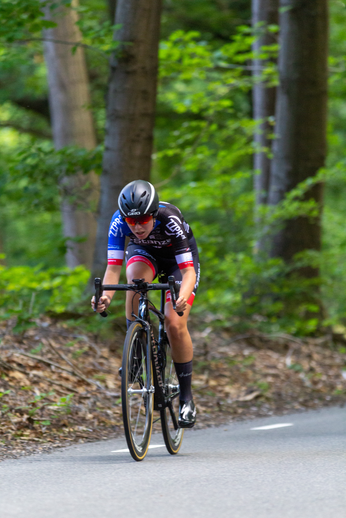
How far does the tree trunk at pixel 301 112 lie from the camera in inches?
535

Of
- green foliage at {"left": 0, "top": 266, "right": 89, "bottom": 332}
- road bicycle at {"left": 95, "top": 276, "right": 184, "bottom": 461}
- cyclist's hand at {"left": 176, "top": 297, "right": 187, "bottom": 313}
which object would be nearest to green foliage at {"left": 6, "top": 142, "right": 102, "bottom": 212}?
green foliage at {"left": 0, "top": 266, "right": 89, "bottom": 332}

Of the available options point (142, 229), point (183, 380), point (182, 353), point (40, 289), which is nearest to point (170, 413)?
point (183, 380)

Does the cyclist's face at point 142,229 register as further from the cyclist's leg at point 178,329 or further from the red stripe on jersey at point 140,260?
the cyclist's leg at point 178,329

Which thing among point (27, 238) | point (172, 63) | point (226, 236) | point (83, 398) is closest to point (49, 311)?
point (83, 398)

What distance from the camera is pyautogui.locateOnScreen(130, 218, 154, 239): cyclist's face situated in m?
5.55

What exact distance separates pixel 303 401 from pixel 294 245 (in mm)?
4508

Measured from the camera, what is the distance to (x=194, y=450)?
630 cm

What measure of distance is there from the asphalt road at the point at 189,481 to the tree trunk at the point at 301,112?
7.37 metres

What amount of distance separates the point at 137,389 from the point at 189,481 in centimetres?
100

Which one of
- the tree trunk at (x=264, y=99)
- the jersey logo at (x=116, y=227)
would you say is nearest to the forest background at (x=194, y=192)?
the tree trunk at (x=264, y=99)

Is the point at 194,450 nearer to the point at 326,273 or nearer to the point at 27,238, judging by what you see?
the point at 326,273

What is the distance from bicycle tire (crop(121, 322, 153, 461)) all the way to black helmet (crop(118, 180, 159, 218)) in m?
0.85

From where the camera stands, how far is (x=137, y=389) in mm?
5520

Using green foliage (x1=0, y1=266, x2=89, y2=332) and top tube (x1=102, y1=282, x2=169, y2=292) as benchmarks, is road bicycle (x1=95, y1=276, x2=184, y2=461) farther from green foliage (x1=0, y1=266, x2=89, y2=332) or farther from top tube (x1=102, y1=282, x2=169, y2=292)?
green foliage (x1=0, y1=266, x2=89, y2=332)
